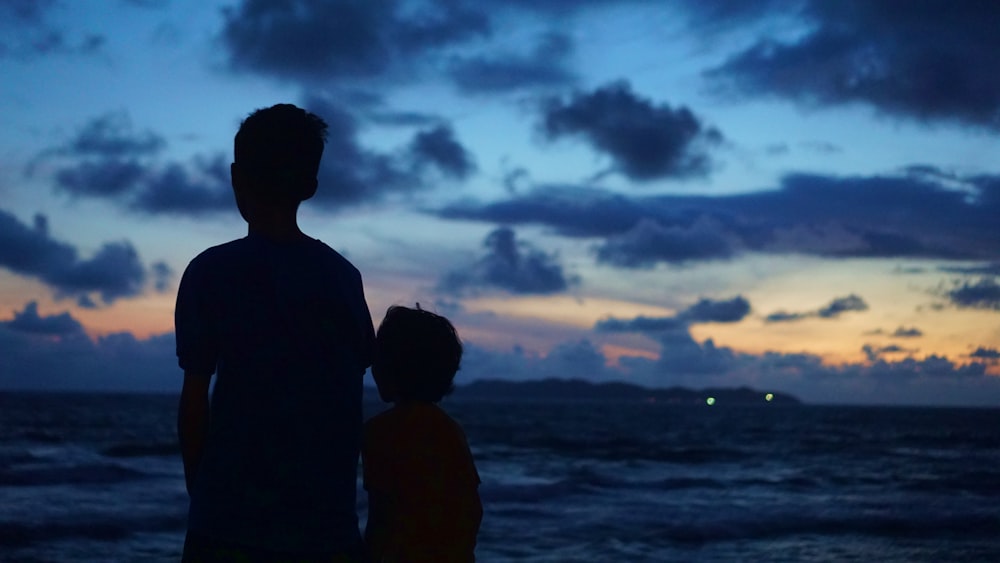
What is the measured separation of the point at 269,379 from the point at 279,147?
50 centimetres

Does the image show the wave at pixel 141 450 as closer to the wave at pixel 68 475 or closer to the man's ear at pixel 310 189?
the wave at pixel 68 475

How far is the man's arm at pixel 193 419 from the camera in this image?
66.8 inches

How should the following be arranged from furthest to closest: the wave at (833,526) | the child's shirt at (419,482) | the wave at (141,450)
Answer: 1. the wave at (141,450)
2. the wave at (833,526)
3. the child's shirt at (419,482)

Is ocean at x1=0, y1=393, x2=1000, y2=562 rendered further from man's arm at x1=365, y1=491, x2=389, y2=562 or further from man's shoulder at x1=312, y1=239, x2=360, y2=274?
man's shoulder at x1=312, y1=239, x2=360, y2=274

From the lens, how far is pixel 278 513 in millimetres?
1713

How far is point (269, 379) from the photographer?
67.7 inches

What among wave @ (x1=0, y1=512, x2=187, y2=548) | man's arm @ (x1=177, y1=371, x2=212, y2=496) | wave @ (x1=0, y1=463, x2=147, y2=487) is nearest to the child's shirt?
man's arm @ (x1=177, y1=371, x2=212, y2=496)

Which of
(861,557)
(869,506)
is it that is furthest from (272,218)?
(869,506)

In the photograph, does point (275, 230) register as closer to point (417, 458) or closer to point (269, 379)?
point (269, 379)

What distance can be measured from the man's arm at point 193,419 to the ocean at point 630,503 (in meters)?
9.79

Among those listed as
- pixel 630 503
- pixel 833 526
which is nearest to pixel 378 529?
pixel 833 526

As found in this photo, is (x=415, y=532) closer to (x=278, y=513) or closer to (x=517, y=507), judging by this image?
(x=278, y=513)

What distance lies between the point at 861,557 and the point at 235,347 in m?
12.0


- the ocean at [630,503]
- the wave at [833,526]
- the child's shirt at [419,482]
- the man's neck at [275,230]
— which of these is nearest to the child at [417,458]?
the child's shirt at [419,482]
